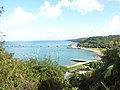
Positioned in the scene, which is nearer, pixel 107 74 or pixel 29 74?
pixel 107 74

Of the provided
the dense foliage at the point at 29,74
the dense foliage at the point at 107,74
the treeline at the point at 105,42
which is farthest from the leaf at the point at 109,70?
the dense foliage at the point at 29,74

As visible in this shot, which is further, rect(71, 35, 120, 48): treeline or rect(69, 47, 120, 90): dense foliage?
rect(71, 35, 120, 48): treeline

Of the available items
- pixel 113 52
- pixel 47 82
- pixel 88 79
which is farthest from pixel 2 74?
pixel 113 52

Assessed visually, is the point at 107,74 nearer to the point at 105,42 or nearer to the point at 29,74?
the point at 29,74

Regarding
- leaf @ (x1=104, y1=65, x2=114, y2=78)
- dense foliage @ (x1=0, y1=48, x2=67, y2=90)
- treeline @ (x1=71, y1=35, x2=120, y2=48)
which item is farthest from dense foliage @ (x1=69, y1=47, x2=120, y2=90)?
dense foliage @ (x1=0, y1=48, x2=67, y2=90)

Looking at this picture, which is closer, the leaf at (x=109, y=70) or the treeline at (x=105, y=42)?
the leaf at (x=109, y=70)

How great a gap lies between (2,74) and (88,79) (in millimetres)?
3317

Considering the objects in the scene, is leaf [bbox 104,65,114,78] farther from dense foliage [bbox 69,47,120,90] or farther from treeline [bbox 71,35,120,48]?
treeline [bbox 71,35,120,48]

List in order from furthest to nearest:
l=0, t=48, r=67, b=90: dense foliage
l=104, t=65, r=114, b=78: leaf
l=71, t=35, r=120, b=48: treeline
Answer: l=71, t=35, r=120, b=48: treeline
l=0, t=48, r=67, b=90: dense foliage
l=104, t=65, r=114, b=78: leaf

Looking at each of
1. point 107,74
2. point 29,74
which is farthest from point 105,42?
point 107,74

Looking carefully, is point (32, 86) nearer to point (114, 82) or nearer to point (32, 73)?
point (32, 73)

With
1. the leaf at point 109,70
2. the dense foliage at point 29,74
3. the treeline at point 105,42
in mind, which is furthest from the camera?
the treeline at point 105,42

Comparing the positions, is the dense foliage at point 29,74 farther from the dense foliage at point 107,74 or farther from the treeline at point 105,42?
the treeline at point 105,42

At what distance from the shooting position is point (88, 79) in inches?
462
